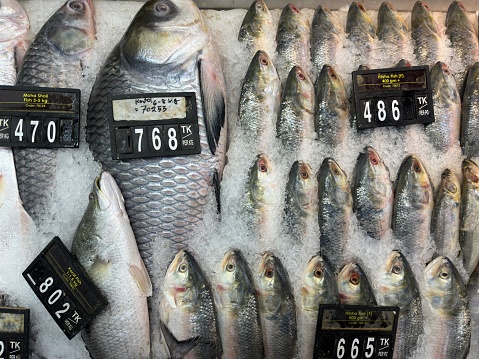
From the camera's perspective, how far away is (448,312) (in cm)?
167

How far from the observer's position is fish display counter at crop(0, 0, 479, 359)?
5.15ft

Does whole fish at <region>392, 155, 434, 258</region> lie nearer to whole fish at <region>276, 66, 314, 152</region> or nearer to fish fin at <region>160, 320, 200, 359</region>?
whole fish at <region>276, 66, 314, 152</region>

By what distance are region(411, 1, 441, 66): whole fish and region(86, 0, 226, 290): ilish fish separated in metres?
0.91

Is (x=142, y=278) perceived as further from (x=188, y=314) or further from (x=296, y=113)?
(x=296, y=113)

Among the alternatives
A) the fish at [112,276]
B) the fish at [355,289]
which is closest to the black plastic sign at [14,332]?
the fish at [112,276]

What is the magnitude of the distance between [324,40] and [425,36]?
46cm

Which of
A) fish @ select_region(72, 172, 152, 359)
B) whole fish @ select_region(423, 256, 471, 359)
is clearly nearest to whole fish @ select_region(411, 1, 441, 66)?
whole fish @ select_region(423, 256, 471, 359)

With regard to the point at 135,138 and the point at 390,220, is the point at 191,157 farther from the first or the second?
the point at 390,220

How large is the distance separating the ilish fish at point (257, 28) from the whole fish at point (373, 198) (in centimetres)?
67

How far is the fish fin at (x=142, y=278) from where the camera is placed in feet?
5.04

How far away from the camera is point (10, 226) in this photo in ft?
5.36

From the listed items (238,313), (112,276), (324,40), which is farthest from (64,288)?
(324,40)

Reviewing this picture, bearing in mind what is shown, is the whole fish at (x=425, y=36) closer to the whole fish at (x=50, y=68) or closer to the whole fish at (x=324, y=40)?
the whole fish at (x=324, y=40)

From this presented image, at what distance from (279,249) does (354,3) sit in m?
1.16
